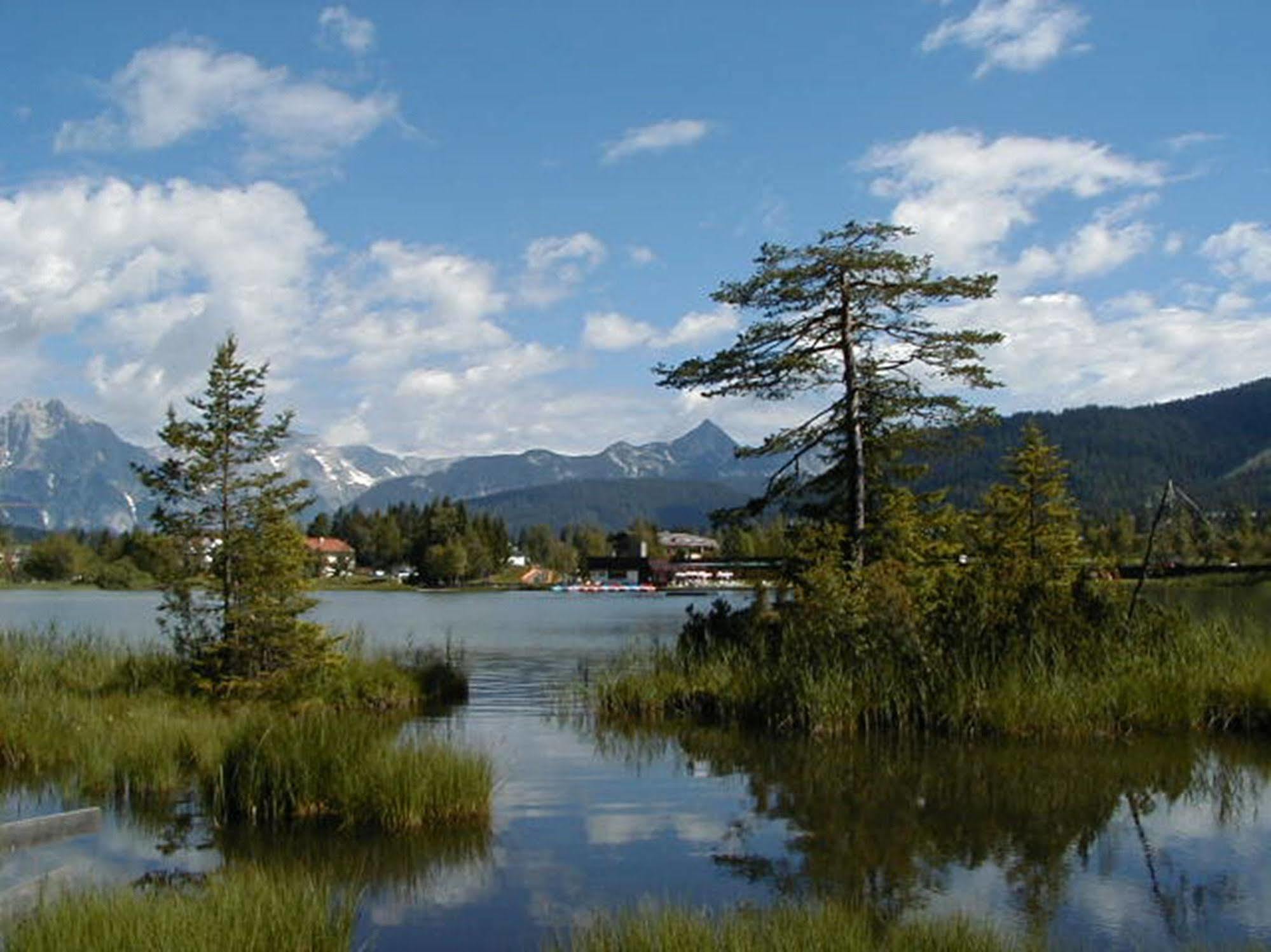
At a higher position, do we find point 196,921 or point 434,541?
point 434,541

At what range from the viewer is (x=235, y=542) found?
819 inches

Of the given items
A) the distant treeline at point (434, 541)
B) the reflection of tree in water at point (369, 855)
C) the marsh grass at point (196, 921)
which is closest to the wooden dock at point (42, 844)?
the marsh grass at point (196, 921)

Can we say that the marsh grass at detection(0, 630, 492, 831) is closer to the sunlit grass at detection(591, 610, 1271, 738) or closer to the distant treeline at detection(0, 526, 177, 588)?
the sunlit grass at detection(591, 610, 1271, 738)

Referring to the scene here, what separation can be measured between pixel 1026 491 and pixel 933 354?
1666 cm

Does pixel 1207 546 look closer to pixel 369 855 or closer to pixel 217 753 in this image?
pixel 217 753

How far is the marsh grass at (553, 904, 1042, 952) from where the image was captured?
754 cm

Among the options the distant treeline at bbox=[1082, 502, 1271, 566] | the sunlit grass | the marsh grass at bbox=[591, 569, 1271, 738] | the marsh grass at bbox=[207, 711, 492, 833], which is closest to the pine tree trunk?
the marsh grass at bbox=[591, 569, 1271, 738]

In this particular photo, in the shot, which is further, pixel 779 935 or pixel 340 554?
pixel 340 554

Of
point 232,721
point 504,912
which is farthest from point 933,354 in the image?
point 504,912

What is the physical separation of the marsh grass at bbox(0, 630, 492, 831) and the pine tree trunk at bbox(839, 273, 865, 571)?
983 centimetres

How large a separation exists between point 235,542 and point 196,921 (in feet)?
44.6

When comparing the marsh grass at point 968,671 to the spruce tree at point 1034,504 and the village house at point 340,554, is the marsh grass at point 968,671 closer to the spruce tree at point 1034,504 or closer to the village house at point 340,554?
the spruce tree at point 1034,504

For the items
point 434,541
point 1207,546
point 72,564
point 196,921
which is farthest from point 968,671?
point 72,564

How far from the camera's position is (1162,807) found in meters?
13.7
